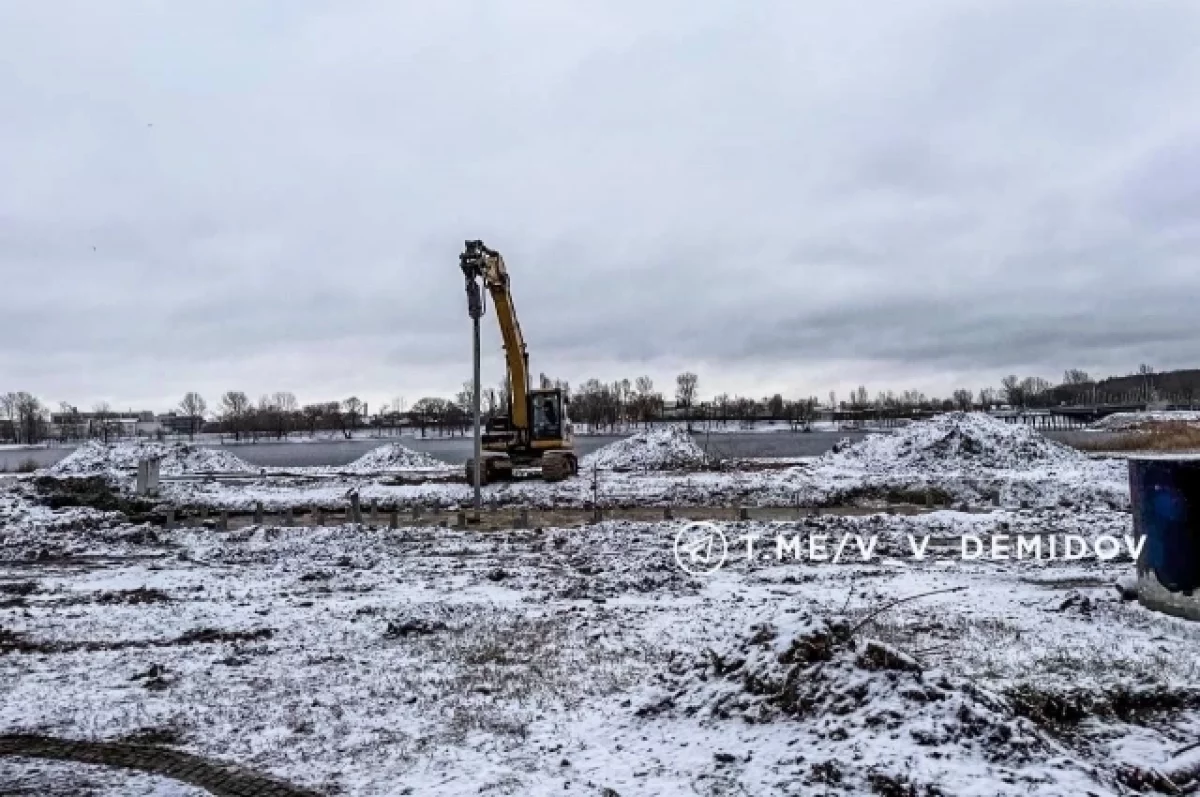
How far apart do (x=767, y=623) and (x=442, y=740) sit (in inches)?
106

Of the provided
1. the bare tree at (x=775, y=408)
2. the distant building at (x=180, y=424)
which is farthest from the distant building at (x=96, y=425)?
the bare tree at (x=775, y=408)

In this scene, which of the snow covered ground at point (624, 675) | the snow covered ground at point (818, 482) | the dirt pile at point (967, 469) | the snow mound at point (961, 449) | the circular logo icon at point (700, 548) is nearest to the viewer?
the snow covered ground at point (624, 675)

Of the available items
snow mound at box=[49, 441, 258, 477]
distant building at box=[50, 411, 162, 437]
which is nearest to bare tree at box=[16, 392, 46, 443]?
distant building at box=[50, 411, 162, 437]

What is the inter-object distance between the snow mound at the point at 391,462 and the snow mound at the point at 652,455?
8592 mm

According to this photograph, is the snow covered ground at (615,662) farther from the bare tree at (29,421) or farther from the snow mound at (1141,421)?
the bare tree at (29,421)

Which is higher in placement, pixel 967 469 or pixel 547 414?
pixel 547 414

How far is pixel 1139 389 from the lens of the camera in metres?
196

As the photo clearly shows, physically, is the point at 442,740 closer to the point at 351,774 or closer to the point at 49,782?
the point at 351,774

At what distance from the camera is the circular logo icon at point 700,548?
13.3 meters

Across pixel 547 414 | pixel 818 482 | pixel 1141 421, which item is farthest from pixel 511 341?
pixel 1141 421

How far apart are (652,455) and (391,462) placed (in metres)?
14.4

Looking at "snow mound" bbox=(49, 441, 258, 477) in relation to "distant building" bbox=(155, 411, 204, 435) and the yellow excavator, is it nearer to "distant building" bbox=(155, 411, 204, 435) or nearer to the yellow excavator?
the yellow excavator

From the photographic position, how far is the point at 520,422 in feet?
99.9

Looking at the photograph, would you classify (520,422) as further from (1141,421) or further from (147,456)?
(1141,421)
